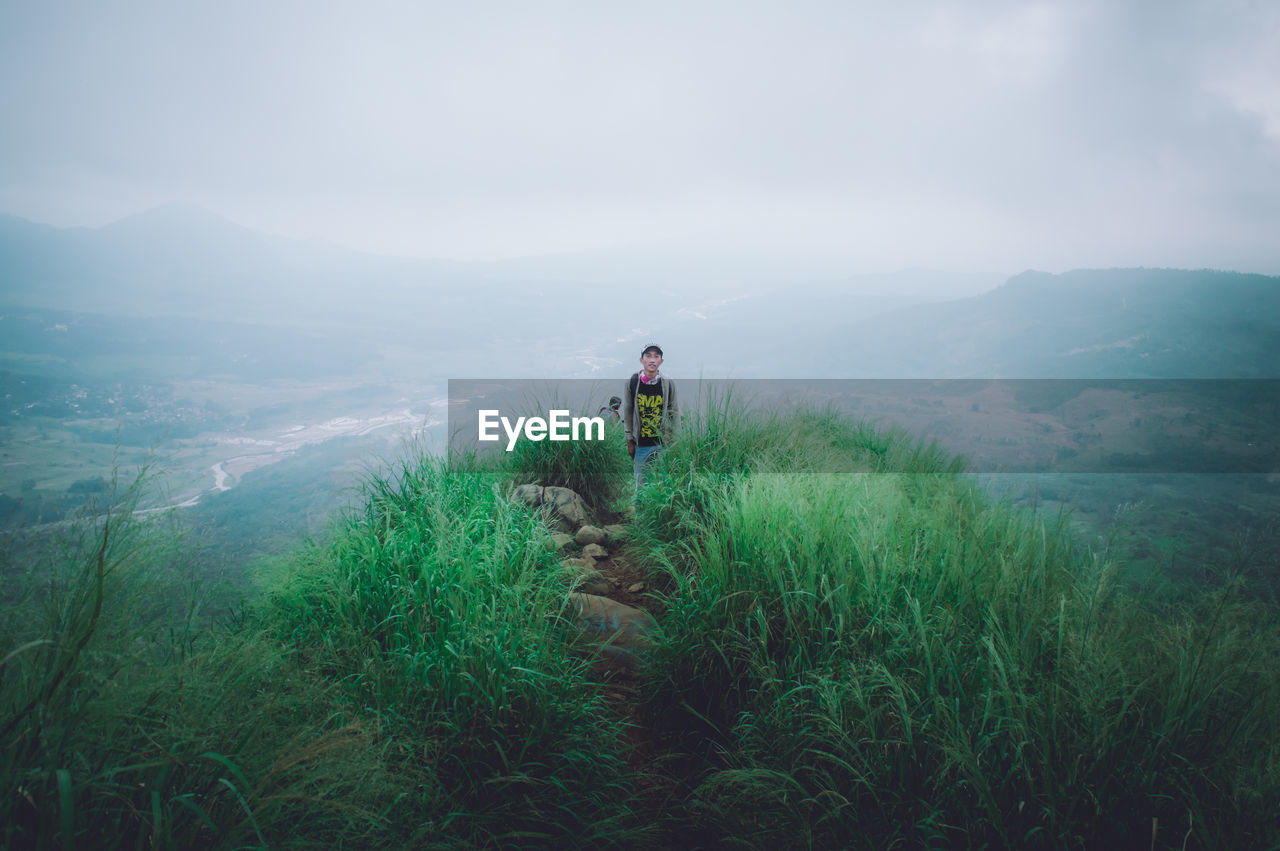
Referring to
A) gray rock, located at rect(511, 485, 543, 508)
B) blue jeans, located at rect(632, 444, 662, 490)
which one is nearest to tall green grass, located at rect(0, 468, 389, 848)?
gray rock, located at rect(511, 485, 543, 508)

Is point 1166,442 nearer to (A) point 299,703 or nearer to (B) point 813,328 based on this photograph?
(A) point 299,703

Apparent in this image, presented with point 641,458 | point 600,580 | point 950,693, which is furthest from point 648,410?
point 950,693

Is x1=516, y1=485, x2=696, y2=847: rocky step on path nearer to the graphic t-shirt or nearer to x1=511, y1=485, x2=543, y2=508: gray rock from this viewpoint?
x1=511, y1=485, x2=543, y2=508: gray rock

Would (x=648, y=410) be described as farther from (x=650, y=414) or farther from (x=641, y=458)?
(x=641, y=458)

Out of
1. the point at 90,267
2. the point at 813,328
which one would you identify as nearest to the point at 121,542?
the point at 813,328

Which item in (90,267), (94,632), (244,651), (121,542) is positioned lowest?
(244,651)

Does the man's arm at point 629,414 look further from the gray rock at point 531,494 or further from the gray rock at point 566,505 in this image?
the gray rock at point 531,494
